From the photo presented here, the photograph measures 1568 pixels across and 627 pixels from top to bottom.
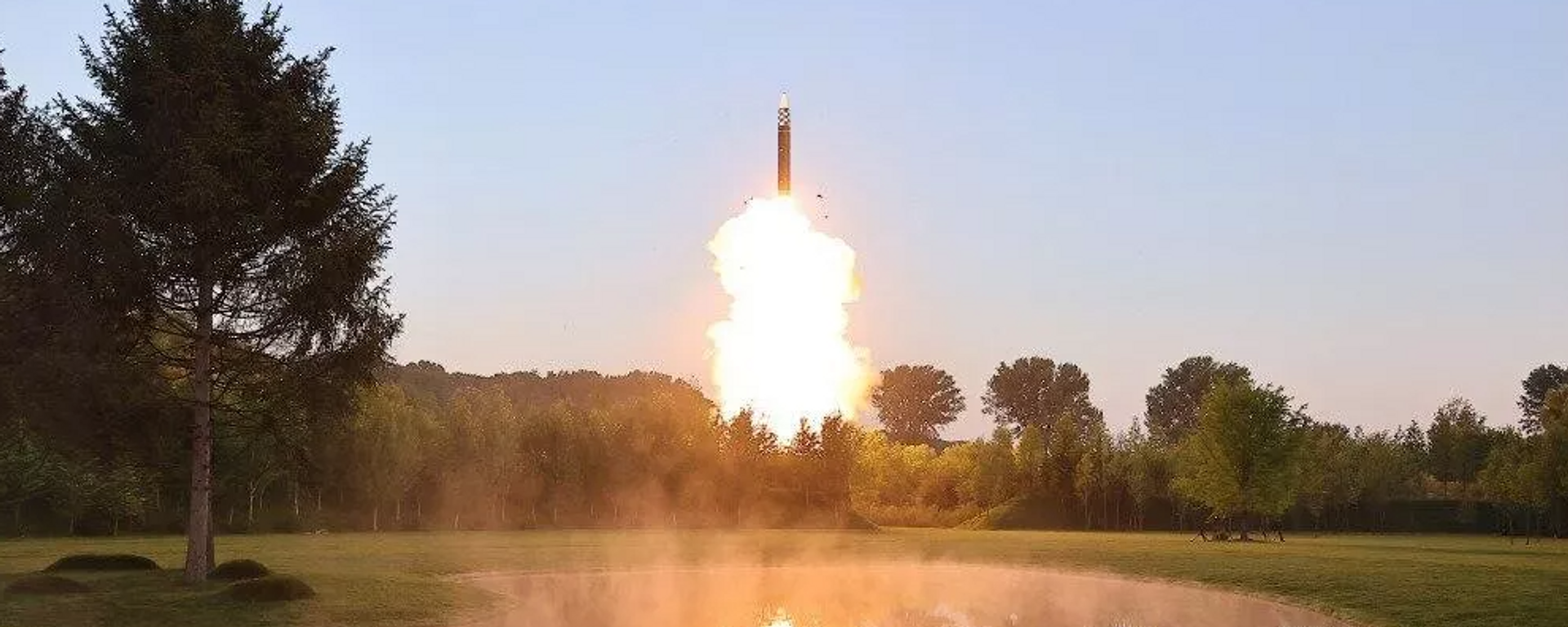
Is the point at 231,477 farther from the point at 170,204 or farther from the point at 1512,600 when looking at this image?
the point at 1512,600

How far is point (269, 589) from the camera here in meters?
33.4

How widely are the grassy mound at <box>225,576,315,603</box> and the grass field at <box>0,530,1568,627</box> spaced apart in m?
0.48

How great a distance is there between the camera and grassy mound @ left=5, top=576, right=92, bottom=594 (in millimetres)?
31906

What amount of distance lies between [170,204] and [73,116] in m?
4.52

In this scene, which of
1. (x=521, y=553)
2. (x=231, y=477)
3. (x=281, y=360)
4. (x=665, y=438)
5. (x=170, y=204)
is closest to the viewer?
(x=170, y=204)

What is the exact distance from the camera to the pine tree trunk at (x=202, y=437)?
35406 mm

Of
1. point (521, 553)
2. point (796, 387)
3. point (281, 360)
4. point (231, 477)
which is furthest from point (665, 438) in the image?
point (281, 360)

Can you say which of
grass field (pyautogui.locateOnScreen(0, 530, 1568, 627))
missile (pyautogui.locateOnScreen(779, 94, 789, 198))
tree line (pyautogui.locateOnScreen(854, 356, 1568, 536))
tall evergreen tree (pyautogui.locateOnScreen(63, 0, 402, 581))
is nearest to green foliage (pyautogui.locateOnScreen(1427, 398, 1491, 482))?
tree line (pyautogui.locateOnScreen(854, 356, 1568, 536))

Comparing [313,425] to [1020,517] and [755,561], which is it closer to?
[755,561]

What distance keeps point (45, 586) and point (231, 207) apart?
10944 millimetres

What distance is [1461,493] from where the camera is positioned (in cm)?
10900

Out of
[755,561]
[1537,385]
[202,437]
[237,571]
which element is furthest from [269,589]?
[1537,385]

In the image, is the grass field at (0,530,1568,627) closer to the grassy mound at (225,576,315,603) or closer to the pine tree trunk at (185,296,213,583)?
the grassy mound at (225,576,315,603)

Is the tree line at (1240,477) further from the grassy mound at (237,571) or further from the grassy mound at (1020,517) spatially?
the grassy mound at (237,571)
